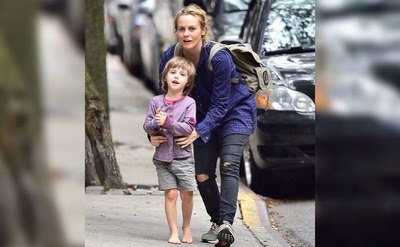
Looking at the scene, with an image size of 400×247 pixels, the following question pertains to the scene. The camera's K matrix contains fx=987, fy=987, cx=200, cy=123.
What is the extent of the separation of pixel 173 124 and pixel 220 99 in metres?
0.36

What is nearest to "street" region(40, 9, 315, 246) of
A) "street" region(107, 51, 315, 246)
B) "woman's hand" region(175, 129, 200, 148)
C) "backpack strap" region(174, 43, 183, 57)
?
"street" region(107, 51, 315, 246)

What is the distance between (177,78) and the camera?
20.0 ft

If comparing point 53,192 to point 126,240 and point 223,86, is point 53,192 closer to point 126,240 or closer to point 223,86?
point 223,86

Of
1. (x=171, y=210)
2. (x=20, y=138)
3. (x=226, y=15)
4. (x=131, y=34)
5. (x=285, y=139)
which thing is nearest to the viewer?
(x=20, y=138)

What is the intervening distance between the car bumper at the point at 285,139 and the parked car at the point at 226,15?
394 centimetres

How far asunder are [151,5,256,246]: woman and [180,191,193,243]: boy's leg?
0.50 feet

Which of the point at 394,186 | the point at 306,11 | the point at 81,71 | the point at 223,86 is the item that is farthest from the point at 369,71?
the point at 306,11

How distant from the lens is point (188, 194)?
251 inches

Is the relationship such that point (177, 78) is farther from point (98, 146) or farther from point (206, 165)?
point (98, 146)

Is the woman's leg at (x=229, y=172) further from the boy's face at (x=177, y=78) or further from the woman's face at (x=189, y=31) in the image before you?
the woman's face at (x=189, y=31)

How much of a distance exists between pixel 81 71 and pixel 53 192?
1.08 ft

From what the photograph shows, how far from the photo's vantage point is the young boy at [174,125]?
6.11m

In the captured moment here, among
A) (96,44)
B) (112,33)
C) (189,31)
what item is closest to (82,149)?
(189,31)

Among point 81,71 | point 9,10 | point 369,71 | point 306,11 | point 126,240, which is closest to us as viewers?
point 9,10
